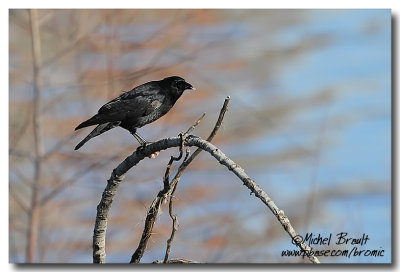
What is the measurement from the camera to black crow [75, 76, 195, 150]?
3.45 meters

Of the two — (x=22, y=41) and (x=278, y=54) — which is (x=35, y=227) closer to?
(x=22, y=41)

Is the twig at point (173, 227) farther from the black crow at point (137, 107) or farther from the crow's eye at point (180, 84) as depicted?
the crow's eye at point (180, 84)

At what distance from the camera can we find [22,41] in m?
3.96

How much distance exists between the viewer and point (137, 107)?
3.51 meters

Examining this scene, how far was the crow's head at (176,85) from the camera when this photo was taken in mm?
3653

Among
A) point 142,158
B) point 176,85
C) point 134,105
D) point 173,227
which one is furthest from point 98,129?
point 173,227

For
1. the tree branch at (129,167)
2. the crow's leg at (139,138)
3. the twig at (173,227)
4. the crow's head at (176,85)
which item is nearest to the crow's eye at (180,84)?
the crow's head at (176,85)

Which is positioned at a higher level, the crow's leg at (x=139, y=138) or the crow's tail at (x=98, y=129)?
the crow's tail at (x=98, y=129)

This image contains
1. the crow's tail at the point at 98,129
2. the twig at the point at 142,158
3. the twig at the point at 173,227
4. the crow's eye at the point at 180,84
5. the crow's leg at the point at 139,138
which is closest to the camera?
the twig at the point at 142,158

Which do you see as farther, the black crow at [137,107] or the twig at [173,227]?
the black crow at [137,107]

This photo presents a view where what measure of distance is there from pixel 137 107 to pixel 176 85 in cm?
28

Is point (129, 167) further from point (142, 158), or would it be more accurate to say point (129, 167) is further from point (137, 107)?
point (137, 107)

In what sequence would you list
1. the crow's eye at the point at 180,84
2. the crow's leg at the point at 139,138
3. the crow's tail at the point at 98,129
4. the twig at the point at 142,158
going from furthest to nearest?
the crow's eye at the point at 180,84 → the crow's leg at the point at 139,138 → the crow's tail at the point at 98,129 → the twig at the point at 142,158

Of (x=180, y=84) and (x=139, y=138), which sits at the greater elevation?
(x=180, y=84)
